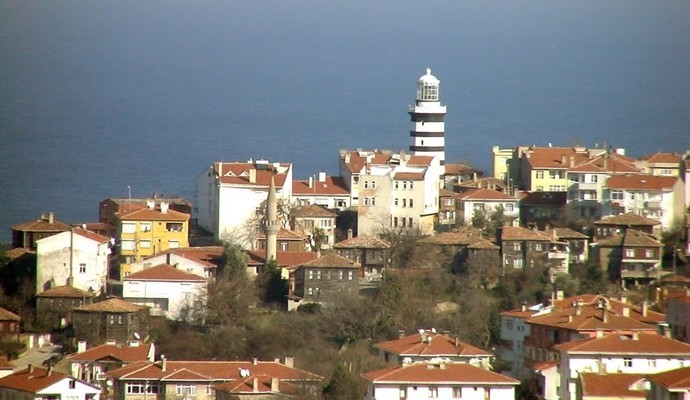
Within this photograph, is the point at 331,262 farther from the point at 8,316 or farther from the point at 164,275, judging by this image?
the point at 8,316

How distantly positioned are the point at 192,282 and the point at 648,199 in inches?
302

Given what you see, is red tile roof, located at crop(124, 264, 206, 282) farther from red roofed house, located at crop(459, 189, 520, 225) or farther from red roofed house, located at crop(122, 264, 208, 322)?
red roofed house, located at crop(459, 189, 520, 225)

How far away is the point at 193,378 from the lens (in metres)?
31.3

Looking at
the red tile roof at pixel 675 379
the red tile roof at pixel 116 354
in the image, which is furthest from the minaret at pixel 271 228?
the red tile roof at pixel 675 379

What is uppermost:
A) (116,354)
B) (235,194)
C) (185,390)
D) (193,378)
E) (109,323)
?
(235,194)

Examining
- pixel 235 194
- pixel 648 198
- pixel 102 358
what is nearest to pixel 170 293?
pixel 102 358

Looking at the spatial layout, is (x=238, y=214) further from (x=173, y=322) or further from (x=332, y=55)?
(x=332, y=55)

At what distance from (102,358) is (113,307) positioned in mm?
2538

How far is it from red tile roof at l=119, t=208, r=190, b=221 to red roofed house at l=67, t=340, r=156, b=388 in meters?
6.28

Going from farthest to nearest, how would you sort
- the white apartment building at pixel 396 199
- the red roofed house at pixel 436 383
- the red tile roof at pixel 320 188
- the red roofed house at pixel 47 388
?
1. the red tile roof at pixel 320 188
2. the white apartment building at pixel 396 199
3. the red roofed house at pixel 47 388
4. the red roofed house at pixel 436 383

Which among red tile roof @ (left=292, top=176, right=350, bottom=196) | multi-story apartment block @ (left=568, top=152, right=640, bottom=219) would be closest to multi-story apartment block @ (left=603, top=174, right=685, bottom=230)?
multi-story apartment block @ (left=568, top=152, right=640, bottom=219)

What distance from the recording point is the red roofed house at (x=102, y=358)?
33.4 meters

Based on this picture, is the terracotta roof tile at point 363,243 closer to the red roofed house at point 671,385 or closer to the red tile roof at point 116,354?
the red tile roof at point 116,354

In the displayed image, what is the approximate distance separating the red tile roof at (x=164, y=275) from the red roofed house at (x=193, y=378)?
18.3 ft
